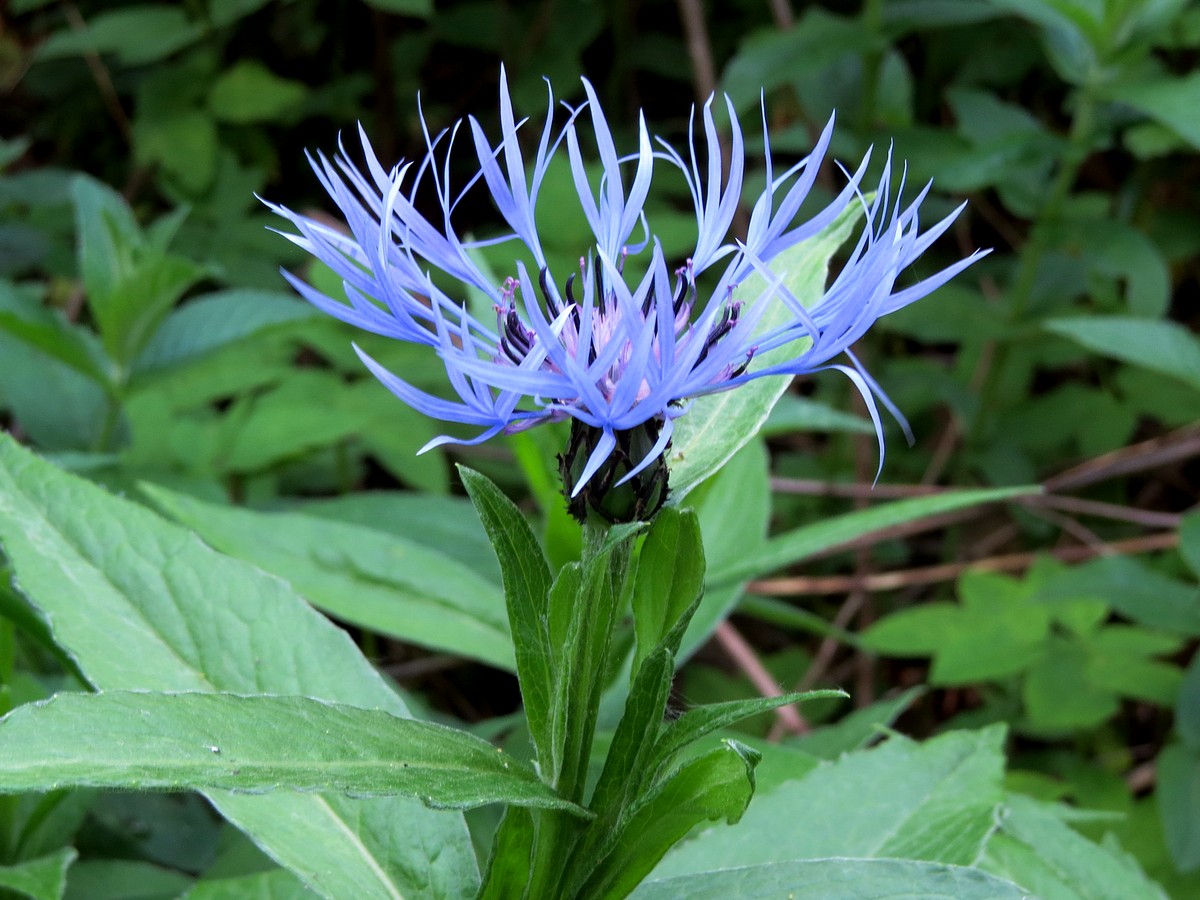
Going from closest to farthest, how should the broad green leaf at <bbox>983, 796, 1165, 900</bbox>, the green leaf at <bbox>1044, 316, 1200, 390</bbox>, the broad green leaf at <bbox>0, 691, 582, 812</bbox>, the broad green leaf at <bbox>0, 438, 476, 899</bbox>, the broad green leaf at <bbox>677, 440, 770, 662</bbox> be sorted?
1. the broad green leaf at <bbox>0, 691, 582, 812</bbox>
2. the broad green leaf at <bbox>0, 438, 476, 899</bbox>
3. the broad green leaf at <bbox>983, 796, 1165, 900</bbox>
4. the broad green leaf at <bbox>677, 440, 770, 662</bbox>
5. the green leaf at <bbox>1044, 316, 1200, 390</bbox>

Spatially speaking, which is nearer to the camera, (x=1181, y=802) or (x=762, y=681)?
(x=1181, y=802)

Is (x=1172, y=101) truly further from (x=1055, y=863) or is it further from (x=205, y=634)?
(x=205, y=634)

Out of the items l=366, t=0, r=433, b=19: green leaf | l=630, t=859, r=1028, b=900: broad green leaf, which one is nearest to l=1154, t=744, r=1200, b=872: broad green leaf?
l=630, t=859, r=1028, b=900: broad green leaf

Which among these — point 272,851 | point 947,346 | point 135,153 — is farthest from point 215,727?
point 947,346

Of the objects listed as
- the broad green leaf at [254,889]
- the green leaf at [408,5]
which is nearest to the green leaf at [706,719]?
the broad green leaf at [254,889]

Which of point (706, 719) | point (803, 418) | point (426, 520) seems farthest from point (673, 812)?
point (426, 520)

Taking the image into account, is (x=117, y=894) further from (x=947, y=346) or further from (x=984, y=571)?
(x=947, y=346)

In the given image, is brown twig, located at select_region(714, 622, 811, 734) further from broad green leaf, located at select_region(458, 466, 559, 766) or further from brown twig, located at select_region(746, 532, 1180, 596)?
broad green leaf, located at select_region(458, 466, 559, 766)
